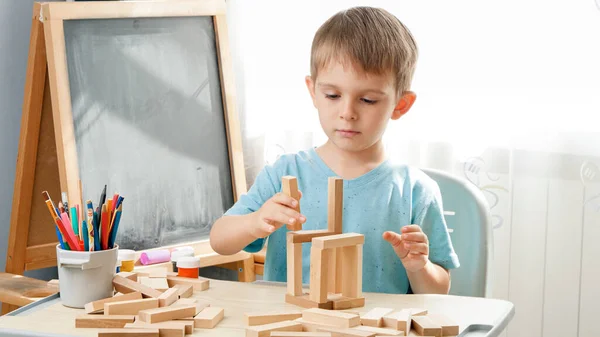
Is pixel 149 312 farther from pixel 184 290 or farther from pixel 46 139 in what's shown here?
pixel 46 139

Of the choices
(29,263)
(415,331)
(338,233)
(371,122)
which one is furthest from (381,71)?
(29,263)

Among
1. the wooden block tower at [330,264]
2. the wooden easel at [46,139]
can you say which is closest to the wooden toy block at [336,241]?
the wooden block tower at [330,264]

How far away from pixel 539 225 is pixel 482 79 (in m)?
0.38

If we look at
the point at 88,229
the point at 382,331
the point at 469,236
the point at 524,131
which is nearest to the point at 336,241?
the point at 382,331

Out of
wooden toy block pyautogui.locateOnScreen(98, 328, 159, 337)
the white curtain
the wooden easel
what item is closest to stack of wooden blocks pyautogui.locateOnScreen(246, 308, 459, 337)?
wooden toy block pyautogui.locateOnScreen(98, 328, 159, 337)

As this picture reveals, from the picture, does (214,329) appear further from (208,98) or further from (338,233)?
(208,98)

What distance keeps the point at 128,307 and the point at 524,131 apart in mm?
1188

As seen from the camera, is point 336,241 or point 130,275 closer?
point 336,241

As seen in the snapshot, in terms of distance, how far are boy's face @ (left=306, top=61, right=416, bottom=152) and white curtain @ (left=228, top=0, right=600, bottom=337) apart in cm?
65

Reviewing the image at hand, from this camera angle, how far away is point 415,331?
98cm

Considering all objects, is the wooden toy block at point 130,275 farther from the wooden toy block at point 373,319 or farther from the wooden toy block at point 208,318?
the wooden toy block at point 373,319

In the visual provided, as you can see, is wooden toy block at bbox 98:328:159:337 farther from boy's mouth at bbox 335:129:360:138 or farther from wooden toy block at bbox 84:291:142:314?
boy's mouth at bbox 335:129:360:138

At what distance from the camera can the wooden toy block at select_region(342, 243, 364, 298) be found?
1.11m

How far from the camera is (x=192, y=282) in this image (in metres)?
1.17
